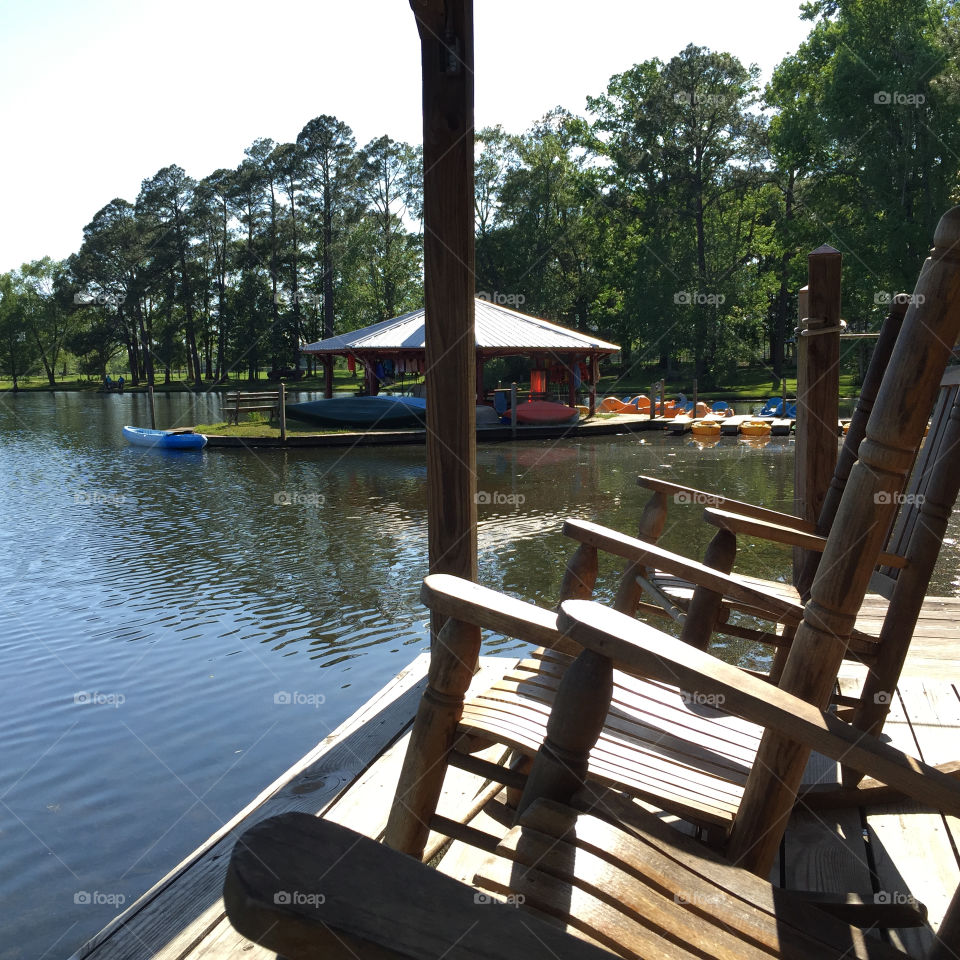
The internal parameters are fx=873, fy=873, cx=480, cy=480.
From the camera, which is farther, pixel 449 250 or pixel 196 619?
pixel 196 619

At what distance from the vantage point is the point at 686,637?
7.72 ft

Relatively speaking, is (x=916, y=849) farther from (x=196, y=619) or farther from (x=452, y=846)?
(x=196, y=619)

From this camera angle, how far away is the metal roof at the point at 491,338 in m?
24.3

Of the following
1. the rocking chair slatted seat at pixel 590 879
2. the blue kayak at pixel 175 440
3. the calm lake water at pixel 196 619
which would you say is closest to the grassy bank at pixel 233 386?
the blue kayak at pixel 175 440

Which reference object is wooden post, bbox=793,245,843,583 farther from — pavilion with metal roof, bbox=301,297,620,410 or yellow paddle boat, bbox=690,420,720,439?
pavilion with metal roof, bbox=301,297,620,410

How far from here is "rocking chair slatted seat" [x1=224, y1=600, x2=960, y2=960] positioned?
744 millimetres

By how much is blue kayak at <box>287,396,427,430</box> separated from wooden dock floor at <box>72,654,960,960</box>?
777 inches

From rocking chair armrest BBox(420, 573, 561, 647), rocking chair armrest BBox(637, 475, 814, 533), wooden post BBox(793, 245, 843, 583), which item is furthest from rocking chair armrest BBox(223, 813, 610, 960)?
wooden post BBox(793, 245, 843, 583)

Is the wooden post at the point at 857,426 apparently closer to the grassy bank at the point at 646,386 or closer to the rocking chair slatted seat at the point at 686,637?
the rocking chair slatted seat at the point at 686,637

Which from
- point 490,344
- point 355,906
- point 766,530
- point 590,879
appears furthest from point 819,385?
point 490,344

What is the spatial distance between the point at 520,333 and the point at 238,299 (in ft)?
93.0

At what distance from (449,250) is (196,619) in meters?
5.29

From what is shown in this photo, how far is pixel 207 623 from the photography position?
23.8 feet

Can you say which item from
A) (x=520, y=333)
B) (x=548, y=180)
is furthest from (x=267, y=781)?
(x=548, y=180)
